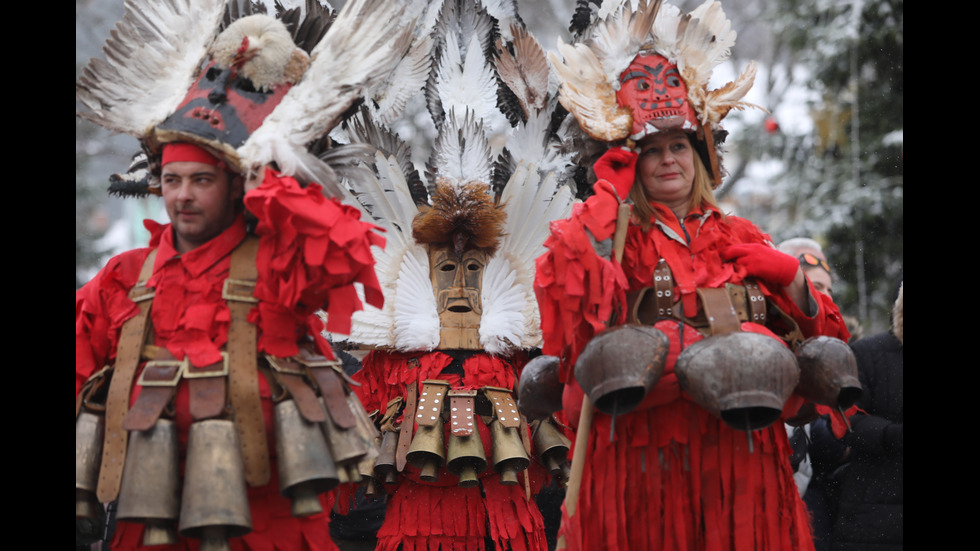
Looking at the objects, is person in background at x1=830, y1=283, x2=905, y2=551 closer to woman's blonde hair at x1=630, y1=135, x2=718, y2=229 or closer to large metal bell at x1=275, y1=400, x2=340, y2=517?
woman's blonde hair at x1=630, y1=135, x2=718, y2=229

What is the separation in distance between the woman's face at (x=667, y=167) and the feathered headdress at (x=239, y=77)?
3.10 ft

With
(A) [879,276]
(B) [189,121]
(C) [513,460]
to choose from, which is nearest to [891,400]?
(C) [513,460]

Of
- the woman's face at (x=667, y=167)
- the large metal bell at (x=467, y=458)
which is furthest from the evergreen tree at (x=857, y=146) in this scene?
the woman's face at (x=667, y=167)

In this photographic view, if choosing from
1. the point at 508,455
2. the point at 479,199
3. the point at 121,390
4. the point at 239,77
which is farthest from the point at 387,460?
the point at 239,77

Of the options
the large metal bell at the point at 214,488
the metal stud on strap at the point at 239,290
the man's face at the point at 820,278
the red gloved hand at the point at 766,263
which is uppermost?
the man's face at the point at 820,278

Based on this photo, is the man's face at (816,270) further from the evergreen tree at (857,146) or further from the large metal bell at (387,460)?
the evergreen tree at (857,146)

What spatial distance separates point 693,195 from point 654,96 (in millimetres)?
387

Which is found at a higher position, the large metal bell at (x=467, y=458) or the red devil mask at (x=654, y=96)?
the red devil mask at (x=654, y=96)

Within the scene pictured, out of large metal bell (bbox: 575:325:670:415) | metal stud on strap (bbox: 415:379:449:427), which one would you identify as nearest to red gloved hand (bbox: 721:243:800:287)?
large metal bell (bbox: 575:325:670:415)

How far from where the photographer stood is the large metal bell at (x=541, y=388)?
319cm

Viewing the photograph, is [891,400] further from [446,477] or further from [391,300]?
[391,300]

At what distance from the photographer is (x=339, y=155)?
299 cm

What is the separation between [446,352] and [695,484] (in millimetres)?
1725

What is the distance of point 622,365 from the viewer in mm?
2588
